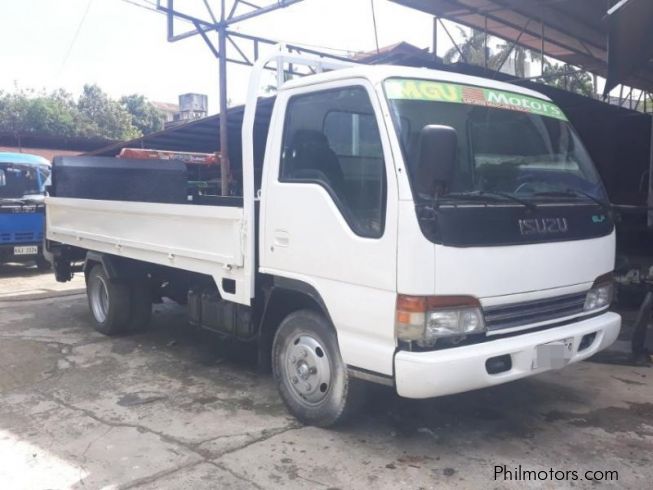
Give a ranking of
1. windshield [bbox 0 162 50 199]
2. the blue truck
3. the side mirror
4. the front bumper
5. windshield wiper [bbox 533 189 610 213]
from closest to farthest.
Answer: the side mirror → the front bumper → windshield wiper [bbox 533 189 610 213] → the blue truck → windshield [bbox 0 162 50 199]

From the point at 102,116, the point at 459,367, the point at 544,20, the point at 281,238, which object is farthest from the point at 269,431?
the point at 102,116

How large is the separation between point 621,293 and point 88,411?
6.01 meters

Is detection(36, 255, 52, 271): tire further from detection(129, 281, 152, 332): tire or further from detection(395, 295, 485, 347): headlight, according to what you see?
detection(395, 295, 485, 347): headlight

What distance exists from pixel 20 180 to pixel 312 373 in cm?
1051

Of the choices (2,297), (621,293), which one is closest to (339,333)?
(621,293)

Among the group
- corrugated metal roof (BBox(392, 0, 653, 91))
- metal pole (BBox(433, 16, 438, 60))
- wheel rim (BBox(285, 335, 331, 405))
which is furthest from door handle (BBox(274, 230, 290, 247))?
metal pole (BBox(433, 16, 438, 60))

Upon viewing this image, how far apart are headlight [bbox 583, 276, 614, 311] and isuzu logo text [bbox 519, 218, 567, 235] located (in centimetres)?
59

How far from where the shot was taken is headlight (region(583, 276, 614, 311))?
4109 millimetres

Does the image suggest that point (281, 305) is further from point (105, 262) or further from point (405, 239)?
point (105, 262)

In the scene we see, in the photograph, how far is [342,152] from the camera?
3873mm

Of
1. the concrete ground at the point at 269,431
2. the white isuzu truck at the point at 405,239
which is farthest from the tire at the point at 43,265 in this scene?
the white isuzu truck at the point at 405,239

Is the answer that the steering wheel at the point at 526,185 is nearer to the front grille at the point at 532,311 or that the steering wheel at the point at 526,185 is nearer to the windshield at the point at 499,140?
the windshield at the point at 499,140


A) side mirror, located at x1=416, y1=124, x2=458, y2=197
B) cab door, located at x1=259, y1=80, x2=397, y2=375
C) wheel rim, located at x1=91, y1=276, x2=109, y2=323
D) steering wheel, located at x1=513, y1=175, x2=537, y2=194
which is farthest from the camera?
wheel rim, located at x1=91, y1=276, x2=109, y2=323

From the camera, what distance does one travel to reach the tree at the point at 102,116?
4528cm
